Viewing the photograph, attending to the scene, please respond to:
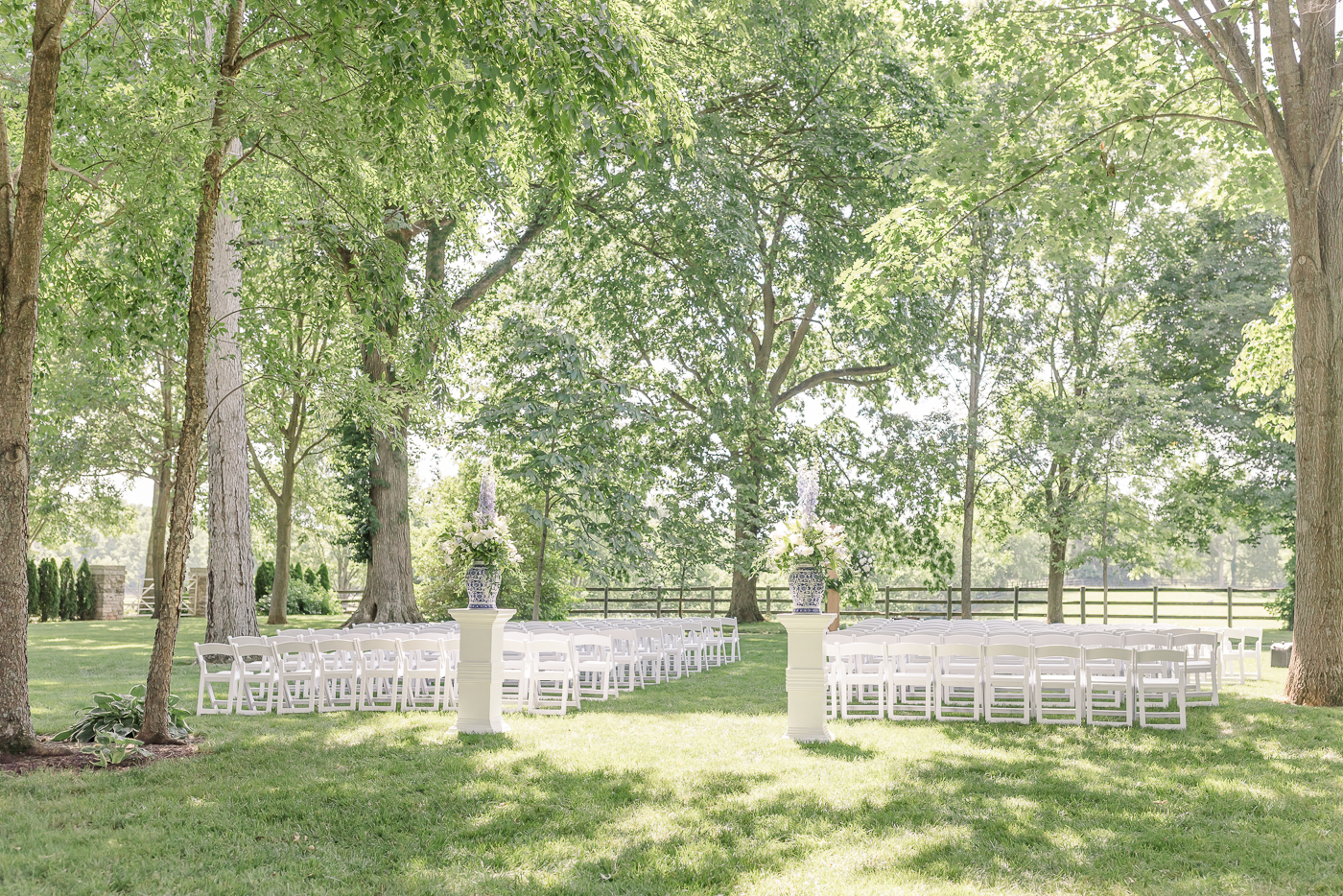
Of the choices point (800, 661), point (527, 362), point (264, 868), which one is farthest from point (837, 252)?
point (264, 868)

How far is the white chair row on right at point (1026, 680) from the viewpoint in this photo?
8.35 m

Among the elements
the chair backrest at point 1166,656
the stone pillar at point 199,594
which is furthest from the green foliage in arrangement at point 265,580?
the chair backrest at point 1166,656

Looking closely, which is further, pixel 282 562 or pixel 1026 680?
pixel 282 562

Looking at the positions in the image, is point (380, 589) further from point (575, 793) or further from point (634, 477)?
point (575, 793)

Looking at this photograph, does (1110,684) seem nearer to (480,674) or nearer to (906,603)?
(480,674)

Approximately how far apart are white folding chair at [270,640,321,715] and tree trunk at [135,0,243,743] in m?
1.86

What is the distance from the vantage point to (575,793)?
5.93m

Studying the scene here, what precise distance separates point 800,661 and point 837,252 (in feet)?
33.9

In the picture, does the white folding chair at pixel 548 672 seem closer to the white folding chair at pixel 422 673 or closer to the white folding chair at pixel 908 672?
the white folding chair at pixel 422 673

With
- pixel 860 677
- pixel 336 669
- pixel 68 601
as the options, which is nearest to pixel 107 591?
pixel 68 601

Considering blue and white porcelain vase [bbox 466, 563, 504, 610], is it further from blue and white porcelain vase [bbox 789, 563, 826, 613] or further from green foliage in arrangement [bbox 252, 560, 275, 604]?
green foliage in arrangement [bbox 252, 560, 275, 604]

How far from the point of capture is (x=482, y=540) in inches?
337

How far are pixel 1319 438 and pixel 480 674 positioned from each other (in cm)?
850

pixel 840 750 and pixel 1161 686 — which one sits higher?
pixel 1161 686
